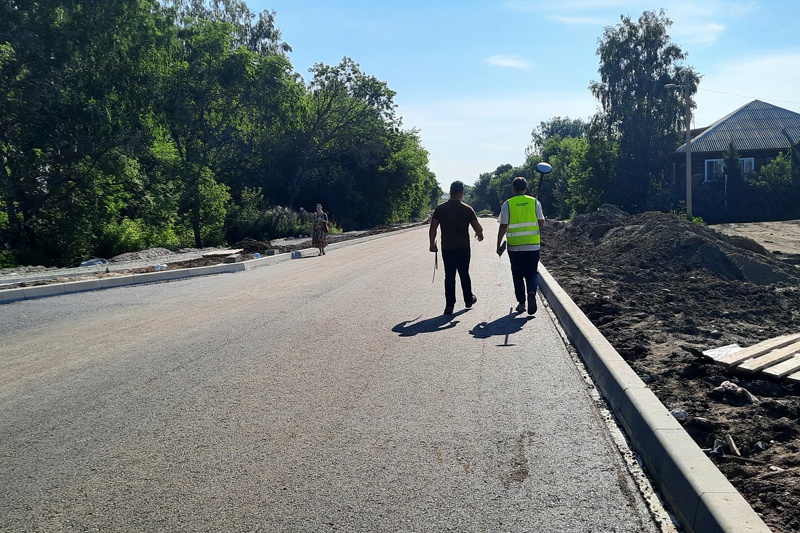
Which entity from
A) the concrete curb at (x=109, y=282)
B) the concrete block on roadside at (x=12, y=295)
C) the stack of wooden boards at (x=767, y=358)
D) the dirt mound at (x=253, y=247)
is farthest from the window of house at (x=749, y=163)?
the stack of wooden boards at (x=767, y=358)

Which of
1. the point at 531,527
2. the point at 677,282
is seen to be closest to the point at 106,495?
the point at 531,527

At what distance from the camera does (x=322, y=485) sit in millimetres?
3771

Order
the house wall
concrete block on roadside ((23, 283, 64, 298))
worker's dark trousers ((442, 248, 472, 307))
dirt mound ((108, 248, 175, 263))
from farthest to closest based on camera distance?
the house wall < dirt mound ((108, 248, 175, 263)) < concrete block on roadside ((23, 283, 64, 298)) < worker's dark trousers ((442, 248, 472, 307))

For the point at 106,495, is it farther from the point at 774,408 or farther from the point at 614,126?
the point at 614,126

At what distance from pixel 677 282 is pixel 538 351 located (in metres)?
6.66

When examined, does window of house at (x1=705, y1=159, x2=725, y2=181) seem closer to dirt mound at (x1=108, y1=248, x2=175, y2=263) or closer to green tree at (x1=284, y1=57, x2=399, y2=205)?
green tree at (x1=284, y1=57, x2=399, y2=205)

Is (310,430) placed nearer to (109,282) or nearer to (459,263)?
(459,263)

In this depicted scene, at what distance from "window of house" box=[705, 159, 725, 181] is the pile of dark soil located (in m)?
31.2

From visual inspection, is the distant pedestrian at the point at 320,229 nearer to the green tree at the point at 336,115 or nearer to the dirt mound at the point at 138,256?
the dirt mound at the point at 138,256

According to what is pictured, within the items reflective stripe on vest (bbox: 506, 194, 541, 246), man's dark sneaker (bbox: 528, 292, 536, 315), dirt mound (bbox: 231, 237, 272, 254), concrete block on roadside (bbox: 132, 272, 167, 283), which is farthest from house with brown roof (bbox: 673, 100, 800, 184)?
man's dark sneaker (bbox: 528, 292, 536, 315)

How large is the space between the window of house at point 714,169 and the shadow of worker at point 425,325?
146 ft

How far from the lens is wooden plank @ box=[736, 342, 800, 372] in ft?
18.2

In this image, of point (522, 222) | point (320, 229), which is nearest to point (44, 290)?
point (320, 229)

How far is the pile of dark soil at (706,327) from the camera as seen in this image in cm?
388
